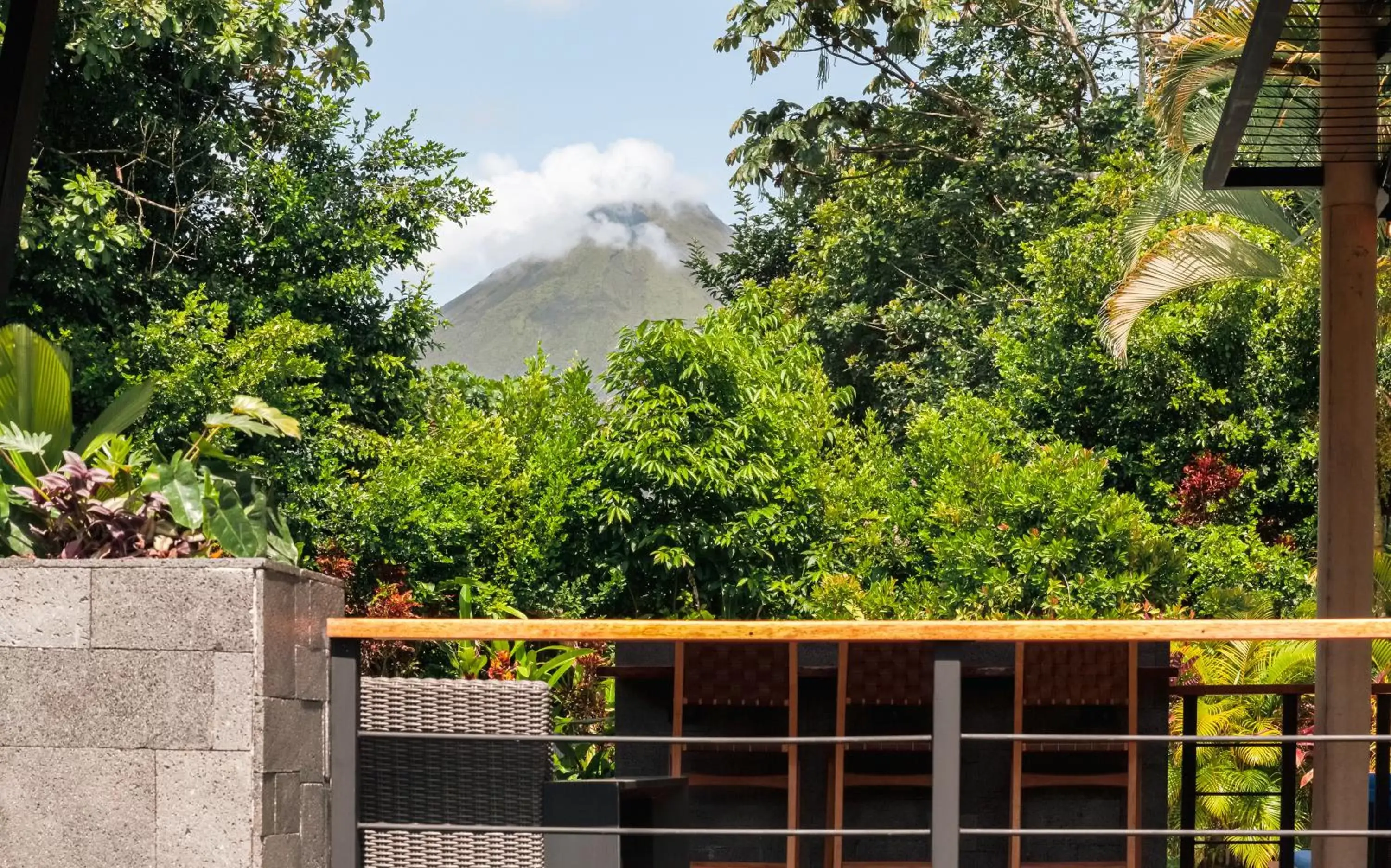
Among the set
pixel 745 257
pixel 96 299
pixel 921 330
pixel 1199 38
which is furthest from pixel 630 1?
pixel 1199 38

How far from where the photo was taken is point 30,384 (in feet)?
10.9

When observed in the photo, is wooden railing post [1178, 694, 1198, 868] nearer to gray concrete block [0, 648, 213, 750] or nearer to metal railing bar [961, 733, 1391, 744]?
metal railing bar [961, 733, 1391, 744]

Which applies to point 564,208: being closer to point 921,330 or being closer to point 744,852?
point 921,330

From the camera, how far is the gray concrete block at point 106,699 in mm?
2529

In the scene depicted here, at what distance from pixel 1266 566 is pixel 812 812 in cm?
730

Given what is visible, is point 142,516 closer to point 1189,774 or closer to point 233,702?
point 233,702

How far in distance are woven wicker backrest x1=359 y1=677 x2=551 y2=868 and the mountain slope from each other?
77623 mm

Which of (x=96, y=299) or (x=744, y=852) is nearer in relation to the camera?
(x=744, y=852)

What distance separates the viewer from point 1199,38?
23.5 feet

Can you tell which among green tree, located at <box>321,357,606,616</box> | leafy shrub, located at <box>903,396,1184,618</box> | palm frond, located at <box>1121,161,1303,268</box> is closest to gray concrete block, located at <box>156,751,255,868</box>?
palm frond, located at <box>1121,161,1303,268</box>

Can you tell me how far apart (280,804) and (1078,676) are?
3.14m

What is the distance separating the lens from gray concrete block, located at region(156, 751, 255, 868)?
2.49 metres

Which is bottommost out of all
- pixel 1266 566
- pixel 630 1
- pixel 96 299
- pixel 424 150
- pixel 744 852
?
pixel 744 852

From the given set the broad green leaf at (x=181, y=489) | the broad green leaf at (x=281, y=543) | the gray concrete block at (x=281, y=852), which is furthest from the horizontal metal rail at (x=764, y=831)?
the broad green leaf at (x=181, y=489)
